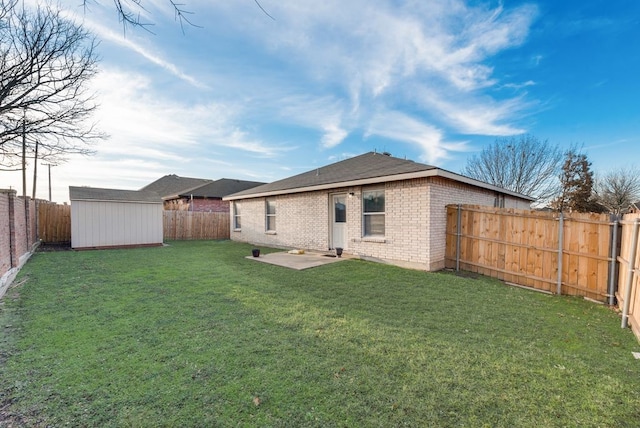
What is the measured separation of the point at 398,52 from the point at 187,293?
30.2ft

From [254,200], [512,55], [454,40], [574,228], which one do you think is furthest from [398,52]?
[254,200]

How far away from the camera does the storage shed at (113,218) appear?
39.2ft

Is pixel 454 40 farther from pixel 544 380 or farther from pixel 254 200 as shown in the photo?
pixel 254 200

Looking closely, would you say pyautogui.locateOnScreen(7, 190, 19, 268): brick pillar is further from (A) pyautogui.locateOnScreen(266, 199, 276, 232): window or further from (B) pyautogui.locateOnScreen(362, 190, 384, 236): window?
(B) pyautogui.locateOnScreen(362, 190, 384, 236): window

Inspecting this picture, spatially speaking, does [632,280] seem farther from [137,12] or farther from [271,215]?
[271,215]

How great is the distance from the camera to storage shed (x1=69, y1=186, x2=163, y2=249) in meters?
12.0

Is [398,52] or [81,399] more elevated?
[398,52]

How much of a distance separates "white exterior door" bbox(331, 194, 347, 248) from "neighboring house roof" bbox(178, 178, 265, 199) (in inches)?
611

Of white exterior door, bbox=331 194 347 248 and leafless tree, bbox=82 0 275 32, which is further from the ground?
leafless tree, bbox=82 0 275 32

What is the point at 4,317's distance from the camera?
13.3ft

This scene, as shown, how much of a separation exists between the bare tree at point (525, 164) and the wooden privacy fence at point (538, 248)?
17.4 m

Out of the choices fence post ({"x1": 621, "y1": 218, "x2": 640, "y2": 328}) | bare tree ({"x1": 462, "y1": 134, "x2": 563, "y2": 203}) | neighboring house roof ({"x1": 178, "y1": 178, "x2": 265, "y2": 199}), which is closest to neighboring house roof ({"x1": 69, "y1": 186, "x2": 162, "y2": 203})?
neighboring house roof ({"x1": 178, "y1": 178, "x2": 265, "y2": 199})

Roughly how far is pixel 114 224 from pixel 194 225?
16.7 feet

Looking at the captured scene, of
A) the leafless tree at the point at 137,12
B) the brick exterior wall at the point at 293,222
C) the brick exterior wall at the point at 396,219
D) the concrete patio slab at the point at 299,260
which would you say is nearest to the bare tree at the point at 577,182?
the brick exterior wall at the point at 396,219
